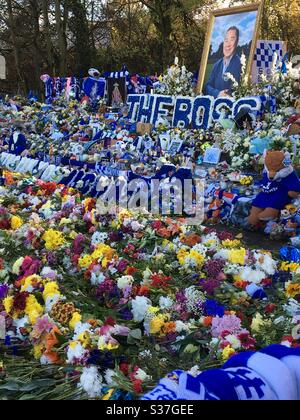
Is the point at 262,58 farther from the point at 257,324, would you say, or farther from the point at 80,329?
the point at 80,329

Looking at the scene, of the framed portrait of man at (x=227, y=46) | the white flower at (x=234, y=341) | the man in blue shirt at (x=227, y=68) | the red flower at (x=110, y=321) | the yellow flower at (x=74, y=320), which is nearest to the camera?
the white flower at (x=234, y=341)

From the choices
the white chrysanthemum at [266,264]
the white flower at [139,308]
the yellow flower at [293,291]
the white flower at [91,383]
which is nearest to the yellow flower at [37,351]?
the white flower at [91,383]

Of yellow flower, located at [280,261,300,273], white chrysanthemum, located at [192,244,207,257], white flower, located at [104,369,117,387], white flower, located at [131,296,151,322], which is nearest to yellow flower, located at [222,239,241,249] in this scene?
white chrysanthemum, located at [192,244,207,257]

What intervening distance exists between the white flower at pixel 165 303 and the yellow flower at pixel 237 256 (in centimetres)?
78

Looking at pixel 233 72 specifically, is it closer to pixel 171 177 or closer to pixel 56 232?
pixel 171 177

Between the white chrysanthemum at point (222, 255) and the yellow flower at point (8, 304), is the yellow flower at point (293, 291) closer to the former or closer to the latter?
the white chrysanthemum at point (222, 255)

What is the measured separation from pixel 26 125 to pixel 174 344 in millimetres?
12142

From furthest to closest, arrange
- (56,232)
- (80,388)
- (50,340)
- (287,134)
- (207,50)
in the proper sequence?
1. (207,50)
2. (287,134)
3. (56,232)
4. (50,340)
5. (80,388)

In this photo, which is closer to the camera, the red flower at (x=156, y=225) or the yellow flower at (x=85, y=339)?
the yellow flower at (x=85, y=339)

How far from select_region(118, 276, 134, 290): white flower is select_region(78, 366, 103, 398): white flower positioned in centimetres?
108

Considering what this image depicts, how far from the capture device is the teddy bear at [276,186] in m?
5.78

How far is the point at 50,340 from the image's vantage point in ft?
9.03

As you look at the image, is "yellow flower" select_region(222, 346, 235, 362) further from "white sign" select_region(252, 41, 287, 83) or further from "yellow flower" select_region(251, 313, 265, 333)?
"white sign" select_region(252, 41, 287, 83)
